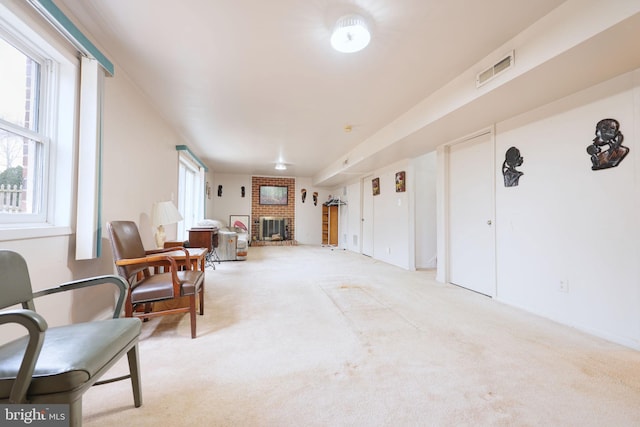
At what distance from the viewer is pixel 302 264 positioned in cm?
504

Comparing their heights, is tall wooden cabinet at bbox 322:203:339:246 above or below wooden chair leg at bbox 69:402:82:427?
above

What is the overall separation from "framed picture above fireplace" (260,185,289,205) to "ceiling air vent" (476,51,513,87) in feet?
22.3

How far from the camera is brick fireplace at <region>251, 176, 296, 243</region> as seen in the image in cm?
831

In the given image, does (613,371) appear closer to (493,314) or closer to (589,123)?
(493,314)

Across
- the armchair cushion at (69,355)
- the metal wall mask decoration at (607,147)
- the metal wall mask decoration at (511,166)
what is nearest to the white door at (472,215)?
the metal wall mask decoration at (511,166)

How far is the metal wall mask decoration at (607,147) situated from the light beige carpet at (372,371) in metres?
1.35

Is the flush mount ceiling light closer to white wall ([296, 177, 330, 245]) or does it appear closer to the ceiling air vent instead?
the ceiling air vent

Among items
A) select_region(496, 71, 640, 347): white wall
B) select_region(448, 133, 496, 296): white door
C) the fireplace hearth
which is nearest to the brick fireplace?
the fireplace hearth

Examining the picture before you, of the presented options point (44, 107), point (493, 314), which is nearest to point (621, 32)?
point (493, 314)

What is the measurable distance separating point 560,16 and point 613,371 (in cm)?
220

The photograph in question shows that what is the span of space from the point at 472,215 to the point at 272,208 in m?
6.21

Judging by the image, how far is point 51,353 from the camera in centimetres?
90

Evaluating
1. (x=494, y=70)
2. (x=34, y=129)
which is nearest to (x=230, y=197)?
(x=34, y=129)

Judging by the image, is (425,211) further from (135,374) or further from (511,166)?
(135,374)
